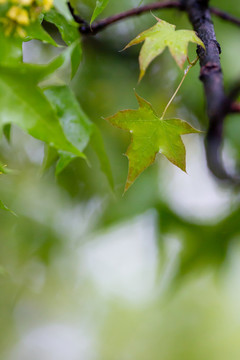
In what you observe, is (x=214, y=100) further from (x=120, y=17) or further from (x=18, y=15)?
(x=120, y=17)

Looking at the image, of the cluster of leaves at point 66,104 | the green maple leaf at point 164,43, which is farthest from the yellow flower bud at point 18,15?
the green maple leaf at point 164,43

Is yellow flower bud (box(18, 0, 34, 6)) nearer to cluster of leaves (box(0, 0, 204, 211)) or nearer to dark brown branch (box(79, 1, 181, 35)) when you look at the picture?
cluster of leaves (box(0, 0, 204, 211))

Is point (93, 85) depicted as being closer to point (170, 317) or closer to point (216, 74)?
point (216, 74)

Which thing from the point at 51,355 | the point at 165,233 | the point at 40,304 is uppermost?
the point at 165,233

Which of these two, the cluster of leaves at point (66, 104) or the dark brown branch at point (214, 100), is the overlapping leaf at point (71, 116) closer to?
the cluster of leaves at point (66, 104)

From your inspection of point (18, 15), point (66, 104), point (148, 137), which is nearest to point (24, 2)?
point (18, 15)

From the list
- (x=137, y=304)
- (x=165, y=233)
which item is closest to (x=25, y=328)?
(x=137, y=304)
